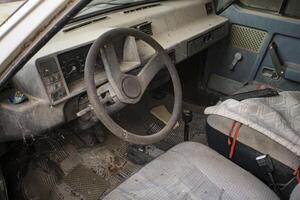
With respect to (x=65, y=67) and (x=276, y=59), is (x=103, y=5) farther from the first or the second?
(x=276, y=59)

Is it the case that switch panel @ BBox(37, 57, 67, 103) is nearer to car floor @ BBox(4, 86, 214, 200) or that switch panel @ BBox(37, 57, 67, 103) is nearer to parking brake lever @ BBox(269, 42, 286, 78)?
car floor @ BBox(4, 86, 214, 200)

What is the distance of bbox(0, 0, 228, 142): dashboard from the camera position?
4.27 feet

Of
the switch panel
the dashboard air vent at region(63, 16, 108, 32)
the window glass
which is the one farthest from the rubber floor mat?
the window glass

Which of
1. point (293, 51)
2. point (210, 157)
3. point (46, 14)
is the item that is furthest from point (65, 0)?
point (293, 51)

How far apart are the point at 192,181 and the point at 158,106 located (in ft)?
4.11

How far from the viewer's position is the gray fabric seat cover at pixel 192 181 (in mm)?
1233

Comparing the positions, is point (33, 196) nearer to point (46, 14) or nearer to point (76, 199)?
point (76, 199)

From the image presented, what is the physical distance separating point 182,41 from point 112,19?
1.54 ft

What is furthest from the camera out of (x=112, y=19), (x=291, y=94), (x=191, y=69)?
(x=191, y=69)

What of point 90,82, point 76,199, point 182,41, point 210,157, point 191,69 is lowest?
point 76,199

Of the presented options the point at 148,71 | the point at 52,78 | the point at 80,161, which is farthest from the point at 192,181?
the point at 80,161

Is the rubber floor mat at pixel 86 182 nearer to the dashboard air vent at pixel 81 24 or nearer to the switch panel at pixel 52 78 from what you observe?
the switch panel at pixel 52 78

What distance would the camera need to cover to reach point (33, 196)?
175cm

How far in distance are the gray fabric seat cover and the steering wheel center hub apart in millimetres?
322
